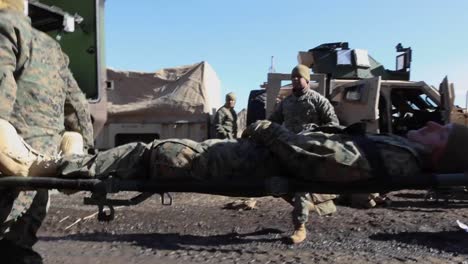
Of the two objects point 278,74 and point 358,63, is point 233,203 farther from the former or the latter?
point 358,63

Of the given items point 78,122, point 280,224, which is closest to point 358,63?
point 280,224

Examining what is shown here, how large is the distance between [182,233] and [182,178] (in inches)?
121

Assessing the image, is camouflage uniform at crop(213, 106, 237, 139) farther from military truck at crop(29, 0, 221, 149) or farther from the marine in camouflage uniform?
military truck at crop(29, 0, 221, 149)

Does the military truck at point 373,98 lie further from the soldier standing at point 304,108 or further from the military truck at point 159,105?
the soldier standing at point 304,108

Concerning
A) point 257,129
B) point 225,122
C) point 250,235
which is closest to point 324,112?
point 250,235

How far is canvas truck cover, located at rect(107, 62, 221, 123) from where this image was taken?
9.55m

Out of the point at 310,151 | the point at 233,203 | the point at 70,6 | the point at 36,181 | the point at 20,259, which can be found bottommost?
the point at 233,203

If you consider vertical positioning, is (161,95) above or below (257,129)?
below

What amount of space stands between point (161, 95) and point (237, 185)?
24.9 ft

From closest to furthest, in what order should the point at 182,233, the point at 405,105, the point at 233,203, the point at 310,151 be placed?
the point at 310,151 < the point at 182,233 < the point at 233,203 < the point at 405,105

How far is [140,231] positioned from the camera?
17.8 feet

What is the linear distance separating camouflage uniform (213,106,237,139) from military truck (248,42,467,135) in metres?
0.46

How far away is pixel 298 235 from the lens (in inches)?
195

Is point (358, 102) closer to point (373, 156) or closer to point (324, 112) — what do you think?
point (324, 112)
